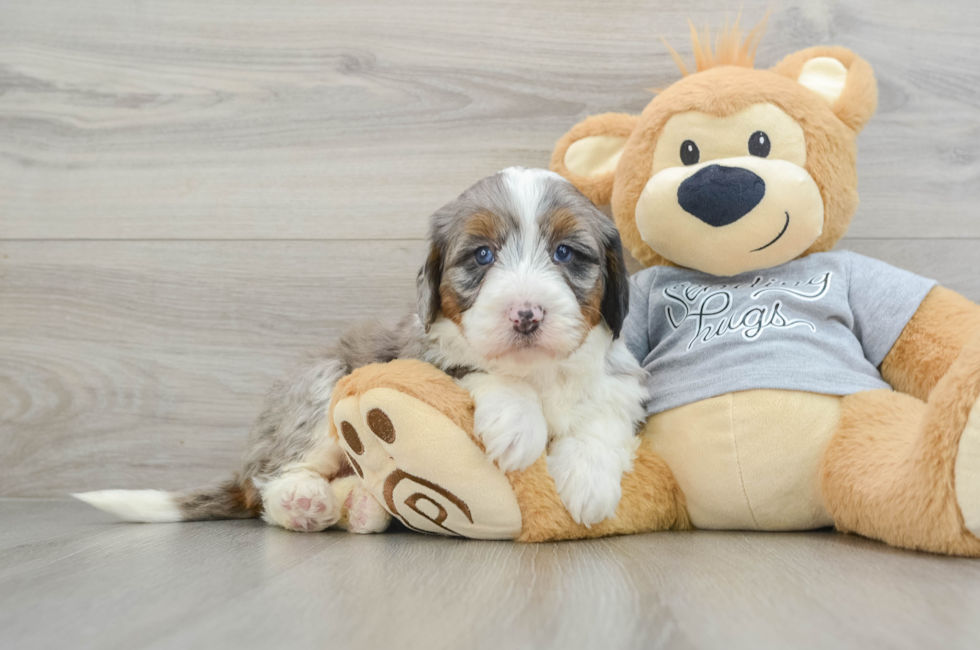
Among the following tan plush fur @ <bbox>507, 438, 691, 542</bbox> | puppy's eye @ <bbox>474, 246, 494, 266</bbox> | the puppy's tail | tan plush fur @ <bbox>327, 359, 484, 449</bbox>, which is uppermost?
puppy's eye @ <bbox>474, 246, 494, 266</bbox>

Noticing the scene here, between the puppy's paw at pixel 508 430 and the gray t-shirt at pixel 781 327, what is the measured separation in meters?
0.38

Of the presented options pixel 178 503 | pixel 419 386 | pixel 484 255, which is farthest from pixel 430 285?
pixel 178 503

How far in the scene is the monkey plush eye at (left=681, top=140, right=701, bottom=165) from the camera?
1.76m

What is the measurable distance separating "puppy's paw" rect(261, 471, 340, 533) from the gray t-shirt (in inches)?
31.3

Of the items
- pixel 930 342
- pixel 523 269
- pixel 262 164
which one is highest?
pixel 262 164

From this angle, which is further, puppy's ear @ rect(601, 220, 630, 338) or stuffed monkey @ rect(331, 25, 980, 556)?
puppy's ear @ rect(601, 220, 630, 338)

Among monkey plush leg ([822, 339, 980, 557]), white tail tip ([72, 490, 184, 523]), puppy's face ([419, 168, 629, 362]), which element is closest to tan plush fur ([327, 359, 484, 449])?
puppy's face ([419, 168, 629, 362])

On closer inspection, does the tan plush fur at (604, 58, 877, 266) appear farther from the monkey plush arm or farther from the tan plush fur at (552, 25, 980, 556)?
the monkey plush arm

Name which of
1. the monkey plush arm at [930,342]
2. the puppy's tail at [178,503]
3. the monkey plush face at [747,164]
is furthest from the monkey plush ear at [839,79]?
the puppy's tail at [178,503]

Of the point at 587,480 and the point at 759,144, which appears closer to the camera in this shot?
the point at 587,480

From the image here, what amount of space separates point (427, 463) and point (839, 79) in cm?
145

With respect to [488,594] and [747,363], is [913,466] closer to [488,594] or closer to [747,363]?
[747,363]

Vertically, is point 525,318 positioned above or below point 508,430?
above

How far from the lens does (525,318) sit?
139 cm
